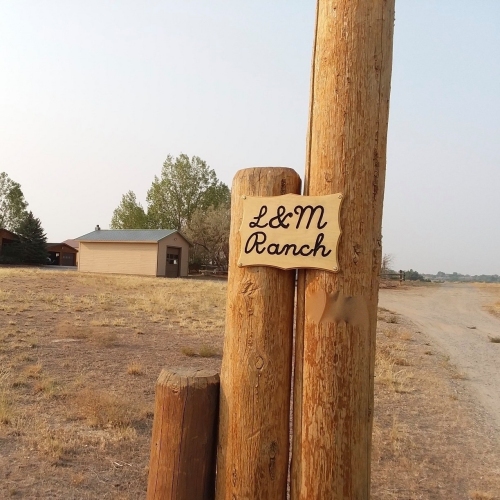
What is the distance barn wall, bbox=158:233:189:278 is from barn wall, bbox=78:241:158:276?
42 cm

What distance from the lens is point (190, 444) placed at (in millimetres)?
2672

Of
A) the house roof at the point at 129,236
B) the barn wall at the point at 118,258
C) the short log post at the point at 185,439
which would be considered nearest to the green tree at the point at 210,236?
the house roof at the point at 129,236

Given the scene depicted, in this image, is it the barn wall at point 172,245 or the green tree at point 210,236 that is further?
the green tree at point 210,236

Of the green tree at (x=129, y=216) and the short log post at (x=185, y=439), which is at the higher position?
the green tree at (x=129, y=216)

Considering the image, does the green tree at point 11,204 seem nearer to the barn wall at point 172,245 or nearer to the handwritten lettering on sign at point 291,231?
the barn wall at point 172,245

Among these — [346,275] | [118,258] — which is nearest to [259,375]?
[346,275]

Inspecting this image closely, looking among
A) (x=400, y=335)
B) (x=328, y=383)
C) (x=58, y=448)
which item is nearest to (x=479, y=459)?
(x=328, y=383)

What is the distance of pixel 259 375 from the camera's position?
2576mm

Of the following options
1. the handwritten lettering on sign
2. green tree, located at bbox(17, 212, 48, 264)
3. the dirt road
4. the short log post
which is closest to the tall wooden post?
the handwritten lettering on sign

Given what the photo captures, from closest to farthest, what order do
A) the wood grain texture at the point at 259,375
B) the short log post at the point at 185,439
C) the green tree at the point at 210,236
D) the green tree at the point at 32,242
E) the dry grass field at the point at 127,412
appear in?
the wood grain texture at the point at 259,375 < the short log post at the point at 185,439 < the dry grass field at the point at 127,412 < the green tree at the point at 210,236 < the green tree at the point at 32,242

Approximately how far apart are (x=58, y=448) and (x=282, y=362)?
2890 mm

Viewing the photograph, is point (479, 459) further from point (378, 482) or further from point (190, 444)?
point (190, 444)

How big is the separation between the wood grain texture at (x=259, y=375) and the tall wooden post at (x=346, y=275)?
0.10 metres

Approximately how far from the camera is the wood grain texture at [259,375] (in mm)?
2564
